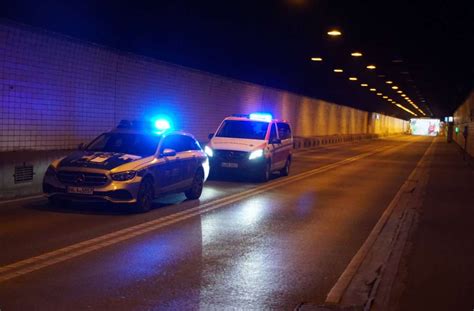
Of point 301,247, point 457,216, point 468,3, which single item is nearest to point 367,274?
point 301,247

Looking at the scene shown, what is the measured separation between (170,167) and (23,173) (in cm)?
331

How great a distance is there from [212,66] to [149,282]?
17.9 m

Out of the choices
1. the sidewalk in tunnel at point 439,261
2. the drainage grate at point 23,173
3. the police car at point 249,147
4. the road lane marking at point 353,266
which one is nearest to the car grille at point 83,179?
the drainage grate at point 23,173

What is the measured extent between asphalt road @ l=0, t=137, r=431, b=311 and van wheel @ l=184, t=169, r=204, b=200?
38 centimetres

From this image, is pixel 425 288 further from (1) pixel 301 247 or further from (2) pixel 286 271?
(1) pixel 301 247

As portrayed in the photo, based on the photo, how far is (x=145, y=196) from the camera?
434 inches

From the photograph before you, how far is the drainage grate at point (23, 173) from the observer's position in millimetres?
12359

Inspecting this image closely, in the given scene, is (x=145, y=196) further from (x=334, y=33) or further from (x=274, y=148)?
(x=334, y=33)

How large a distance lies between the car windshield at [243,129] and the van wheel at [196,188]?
508 cm

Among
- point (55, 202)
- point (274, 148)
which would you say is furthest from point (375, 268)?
point (274, 148)

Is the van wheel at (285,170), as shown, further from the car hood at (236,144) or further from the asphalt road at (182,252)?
the asphalt road at (182,252)

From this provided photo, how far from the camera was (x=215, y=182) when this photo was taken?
57.4 ft

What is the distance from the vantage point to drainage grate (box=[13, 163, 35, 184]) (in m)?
12.4

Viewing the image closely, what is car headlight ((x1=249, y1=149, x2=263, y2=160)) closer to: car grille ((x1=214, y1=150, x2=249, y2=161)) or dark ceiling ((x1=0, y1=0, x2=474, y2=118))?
car grille ((x1=214, y1=150, x2=249, y2=161))
